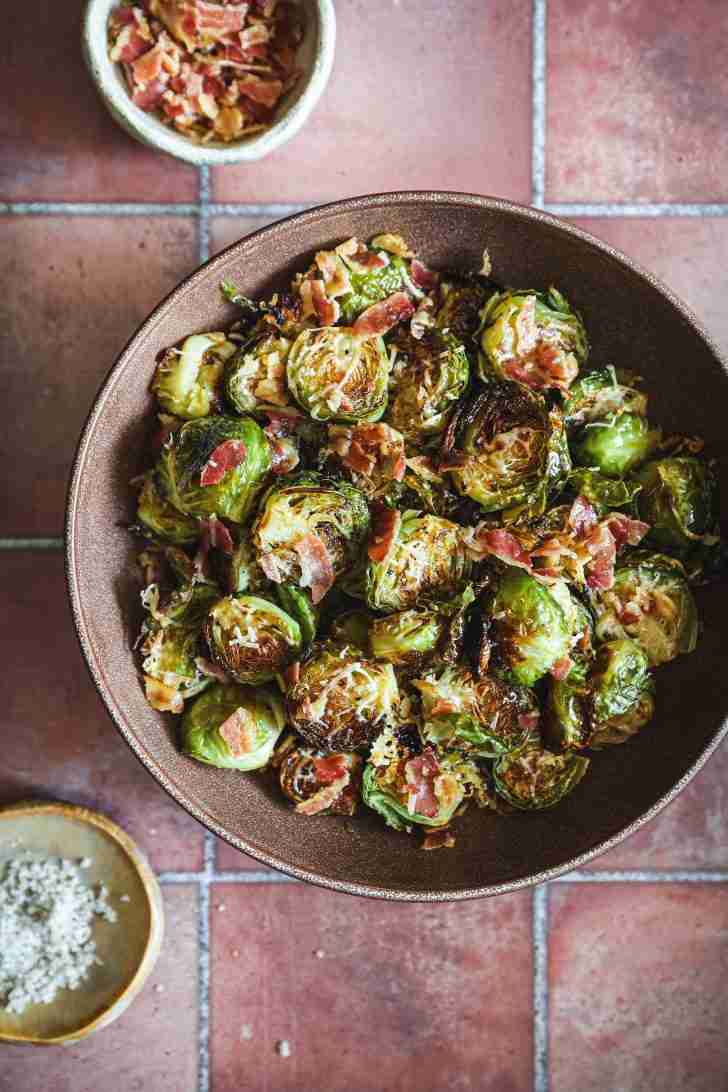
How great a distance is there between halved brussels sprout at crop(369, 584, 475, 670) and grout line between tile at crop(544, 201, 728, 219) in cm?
85

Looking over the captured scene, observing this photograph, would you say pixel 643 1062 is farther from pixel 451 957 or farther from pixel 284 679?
pixel 284 679

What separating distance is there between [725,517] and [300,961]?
119 centimetres

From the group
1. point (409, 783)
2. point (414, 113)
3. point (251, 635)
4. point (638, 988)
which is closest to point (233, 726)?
point (251, 635)

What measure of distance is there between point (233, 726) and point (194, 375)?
543 millimetres

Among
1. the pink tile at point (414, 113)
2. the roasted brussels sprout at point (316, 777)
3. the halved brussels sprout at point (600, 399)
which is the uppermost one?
the pink tile at point (414, 113)

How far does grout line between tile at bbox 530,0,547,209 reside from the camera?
6.39 ft

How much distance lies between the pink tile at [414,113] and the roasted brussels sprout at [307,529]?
2.26ft

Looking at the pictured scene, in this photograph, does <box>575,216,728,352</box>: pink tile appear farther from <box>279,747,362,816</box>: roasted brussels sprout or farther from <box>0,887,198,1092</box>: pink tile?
<box>0,887,198,1092</box>: pink tile

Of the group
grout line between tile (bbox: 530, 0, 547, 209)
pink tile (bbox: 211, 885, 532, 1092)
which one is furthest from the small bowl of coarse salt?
grout line between tile (bbox: 530, 0, 547, 209)

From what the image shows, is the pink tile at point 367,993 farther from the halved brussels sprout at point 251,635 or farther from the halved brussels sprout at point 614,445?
the halved brussels sprout at point 614,445

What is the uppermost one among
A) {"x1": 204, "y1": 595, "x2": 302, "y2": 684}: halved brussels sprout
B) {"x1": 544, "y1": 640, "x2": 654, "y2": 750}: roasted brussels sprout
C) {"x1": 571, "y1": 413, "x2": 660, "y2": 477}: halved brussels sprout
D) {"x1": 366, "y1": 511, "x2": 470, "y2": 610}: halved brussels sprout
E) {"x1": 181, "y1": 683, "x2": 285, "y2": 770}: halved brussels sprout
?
{"x1": 571, "y1": 413, "x2": 660, "y2": 477}: halved brussels sprout

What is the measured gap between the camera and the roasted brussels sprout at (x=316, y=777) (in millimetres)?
1607

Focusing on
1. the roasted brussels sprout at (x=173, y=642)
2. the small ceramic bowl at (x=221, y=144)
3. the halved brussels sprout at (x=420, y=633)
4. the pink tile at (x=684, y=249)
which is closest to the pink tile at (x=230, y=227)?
the small ceramic bowl at (x=221, y=144)

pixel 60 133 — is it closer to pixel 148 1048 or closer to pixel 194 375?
pixel 194 375
